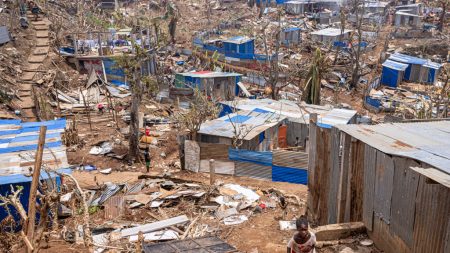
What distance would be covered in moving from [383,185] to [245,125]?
884cm

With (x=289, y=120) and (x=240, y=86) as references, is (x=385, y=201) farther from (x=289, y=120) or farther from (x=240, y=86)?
(x=240, y=86)

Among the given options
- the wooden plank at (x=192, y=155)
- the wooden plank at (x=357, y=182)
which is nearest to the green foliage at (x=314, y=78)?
the wooden plank at (x=192, y=155)

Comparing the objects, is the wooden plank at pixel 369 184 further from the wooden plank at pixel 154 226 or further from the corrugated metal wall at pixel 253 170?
the corrugated metal wall at pixel 253 170

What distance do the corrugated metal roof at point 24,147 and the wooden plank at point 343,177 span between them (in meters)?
6.28

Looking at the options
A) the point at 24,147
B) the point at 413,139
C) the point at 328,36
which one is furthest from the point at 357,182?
the point at 328,36

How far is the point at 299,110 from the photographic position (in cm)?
1733

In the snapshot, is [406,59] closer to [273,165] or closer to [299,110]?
[299,110]

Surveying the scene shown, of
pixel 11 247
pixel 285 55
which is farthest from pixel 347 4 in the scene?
pixel 11 247

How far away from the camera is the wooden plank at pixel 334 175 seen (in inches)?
283

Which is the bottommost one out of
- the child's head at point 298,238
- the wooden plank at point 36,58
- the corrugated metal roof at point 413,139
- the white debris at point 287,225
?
the white debris at point 287,225

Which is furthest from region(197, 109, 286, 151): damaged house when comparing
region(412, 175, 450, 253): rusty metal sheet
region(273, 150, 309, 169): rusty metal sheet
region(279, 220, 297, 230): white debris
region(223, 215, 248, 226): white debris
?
region(412, 175, 450, 253): rusty metal sheet

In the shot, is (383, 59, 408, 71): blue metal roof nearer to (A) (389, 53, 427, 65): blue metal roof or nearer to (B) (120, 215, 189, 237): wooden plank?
(A) (389, 53, 427, 65): blue metal roof

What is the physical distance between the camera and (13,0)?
33.4 m

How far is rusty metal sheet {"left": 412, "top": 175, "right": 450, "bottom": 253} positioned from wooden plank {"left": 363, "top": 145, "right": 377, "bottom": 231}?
42.9 inches
